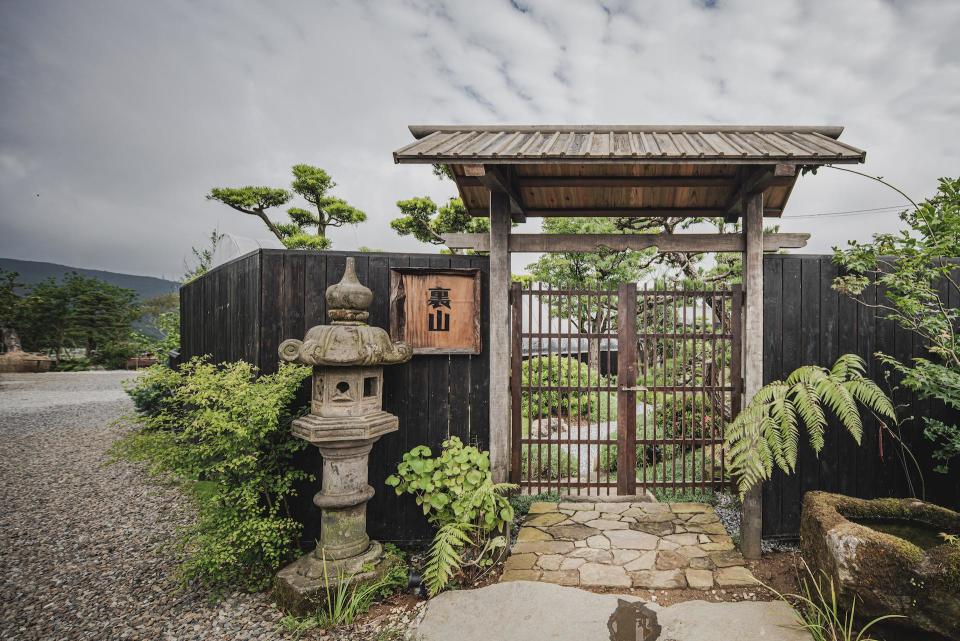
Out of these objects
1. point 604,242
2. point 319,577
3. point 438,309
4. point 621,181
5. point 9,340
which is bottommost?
point 319,577

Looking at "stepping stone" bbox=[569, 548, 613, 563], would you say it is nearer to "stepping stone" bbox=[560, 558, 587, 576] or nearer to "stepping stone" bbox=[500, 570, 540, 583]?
"stepping stone" bbox=[560, 558, 587, 576]

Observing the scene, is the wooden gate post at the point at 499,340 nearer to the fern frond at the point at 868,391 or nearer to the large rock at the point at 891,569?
the large rock at the point at 891,569

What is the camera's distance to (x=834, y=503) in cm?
271

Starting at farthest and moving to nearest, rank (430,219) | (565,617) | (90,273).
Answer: (90,273), (430,219), (565,617)

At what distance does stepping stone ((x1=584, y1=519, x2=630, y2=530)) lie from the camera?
12.1 feet

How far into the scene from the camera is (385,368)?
3480 mm

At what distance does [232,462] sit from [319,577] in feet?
3.29

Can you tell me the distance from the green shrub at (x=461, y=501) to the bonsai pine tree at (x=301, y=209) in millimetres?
9709

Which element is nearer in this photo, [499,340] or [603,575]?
[603,575]

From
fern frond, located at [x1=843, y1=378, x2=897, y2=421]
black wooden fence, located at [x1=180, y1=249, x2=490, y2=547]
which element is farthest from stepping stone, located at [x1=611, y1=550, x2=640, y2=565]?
fern frond, located at [x1=843, y1=378, x2=897, y2=421]

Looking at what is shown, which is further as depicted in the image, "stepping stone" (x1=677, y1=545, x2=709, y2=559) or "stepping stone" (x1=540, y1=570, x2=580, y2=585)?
"stepping stone" (x1=677, y1=545, x2=709, y2=559)

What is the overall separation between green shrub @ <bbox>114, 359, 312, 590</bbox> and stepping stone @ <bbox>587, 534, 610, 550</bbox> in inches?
94.9

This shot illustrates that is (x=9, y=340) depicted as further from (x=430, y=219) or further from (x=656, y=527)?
(x=656, y=527)

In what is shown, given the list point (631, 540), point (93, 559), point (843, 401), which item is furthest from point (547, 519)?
point (93, 559)
